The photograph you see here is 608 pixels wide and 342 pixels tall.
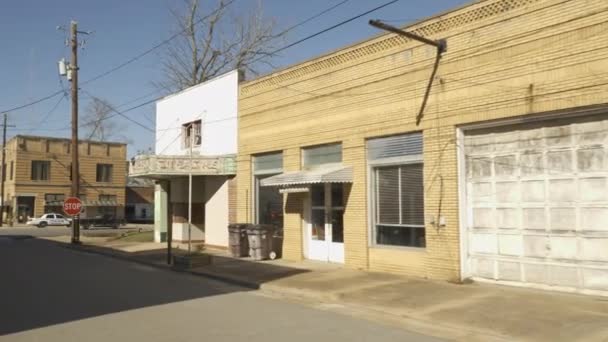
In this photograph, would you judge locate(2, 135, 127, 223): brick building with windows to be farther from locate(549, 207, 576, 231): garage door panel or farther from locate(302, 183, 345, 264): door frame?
locate(549, 207, 576, 231): garage door panel

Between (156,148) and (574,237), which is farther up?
(156,148)

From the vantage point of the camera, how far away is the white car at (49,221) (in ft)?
176

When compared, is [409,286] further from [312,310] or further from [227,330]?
[227,330]

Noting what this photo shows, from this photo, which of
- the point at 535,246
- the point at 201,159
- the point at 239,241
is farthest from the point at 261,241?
the point at 535,246

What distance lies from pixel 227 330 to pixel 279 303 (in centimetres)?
283

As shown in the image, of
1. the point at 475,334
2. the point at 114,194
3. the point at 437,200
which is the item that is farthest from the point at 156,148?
→ the point at 114,194

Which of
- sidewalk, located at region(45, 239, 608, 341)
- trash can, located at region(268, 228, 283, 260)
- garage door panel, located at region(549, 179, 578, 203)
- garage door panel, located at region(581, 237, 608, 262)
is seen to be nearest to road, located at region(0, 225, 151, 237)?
trash can, located at region(268, 228, 283, 260)

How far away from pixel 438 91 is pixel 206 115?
11847 millimetres

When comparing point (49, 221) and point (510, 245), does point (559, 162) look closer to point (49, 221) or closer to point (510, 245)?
point (510, 245)

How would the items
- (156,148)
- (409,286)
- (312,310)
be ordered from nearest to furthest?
1. (312,310)
2. (409,286)
3. (156,148)

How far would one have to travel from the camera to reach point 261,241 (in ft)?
59.7

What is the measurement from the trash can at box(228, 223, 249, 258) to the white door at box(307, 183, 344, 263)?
99.2 inches

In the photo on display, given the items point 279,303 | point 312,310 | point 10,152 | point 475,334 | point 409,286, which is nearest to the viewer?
point 475,334

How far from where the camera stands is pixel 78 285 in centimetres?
1366
